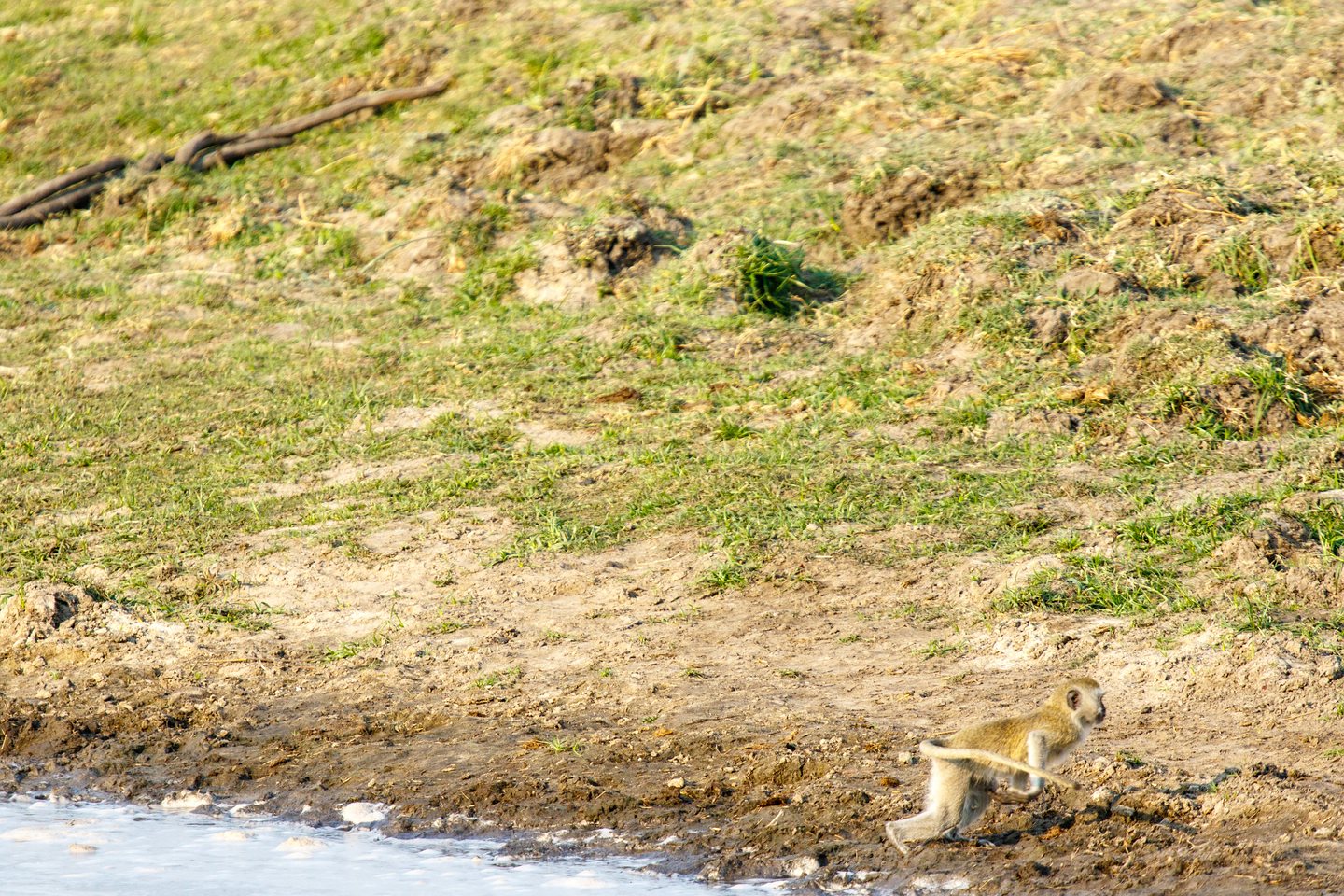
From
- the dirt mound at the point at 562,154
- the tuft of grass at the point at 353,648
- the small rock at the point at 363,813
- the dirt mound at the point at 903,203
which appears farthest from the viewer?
the dirt mound at the point at 562,154

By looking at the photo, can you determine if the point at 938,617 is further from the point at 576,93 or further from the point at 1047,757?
the point at 576,93

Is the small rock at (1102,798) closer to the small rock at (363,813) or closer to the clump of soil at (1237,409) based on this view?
the small rock at (363,813)

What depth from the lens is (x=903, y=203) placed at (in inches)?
391

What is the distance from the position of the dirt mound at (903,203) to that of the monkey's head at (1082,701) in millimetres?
5696

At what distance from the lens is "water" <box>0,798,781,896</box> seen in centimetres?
453

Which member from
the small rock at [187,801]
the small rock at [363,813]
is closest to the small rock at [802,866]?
the small rock at [363,813]

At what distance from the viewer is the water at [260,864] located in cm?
453

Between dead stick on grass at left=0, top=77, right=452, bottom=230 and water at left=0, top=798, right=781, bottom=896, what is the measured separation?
8.26m

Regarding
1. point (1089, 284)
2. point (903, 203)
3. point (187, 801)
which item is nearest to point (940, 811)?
point (187, 801)

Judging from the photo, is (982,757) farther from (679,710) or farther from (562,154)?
(562,154)

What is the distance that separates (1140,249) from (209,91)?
30.0 ft

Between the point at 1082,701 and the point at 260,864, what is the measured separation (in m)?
2.52

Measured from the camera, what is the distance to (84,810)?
5270 millimetres

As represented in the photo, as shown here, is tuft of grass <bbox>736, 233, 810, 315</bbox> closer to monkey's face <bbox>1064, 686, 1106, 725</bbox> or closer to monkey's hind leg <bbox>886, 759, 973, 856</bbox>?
monkey's face <bbox>1064, 686, 1106, 725</bbox>
